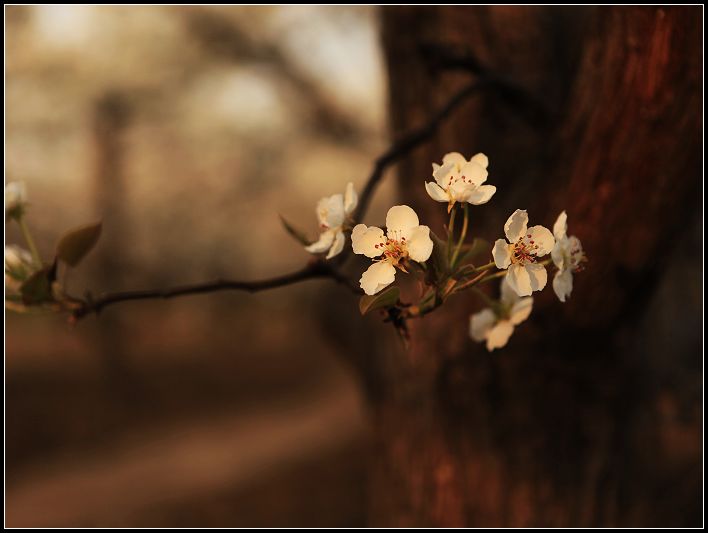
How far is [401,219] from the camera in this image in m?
0.75

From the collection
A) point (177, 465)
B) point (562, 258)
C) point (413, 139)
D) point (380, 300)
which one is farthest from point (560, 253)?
point (177, 465)

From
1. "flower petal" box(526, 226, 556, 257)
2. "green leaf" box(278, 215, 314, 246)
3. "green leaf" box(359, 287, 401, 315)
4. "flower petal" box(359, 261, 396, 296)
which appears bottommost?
"green leaf" box(359, 287, 401, 315)

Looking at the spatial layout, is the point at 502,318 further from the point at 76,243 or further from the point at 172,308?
the point at 172,308

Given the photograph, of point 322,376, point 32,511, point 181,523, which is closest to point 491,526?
point 181,523

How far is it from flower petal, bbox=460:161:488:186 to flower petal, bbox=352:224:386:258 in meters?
0.11

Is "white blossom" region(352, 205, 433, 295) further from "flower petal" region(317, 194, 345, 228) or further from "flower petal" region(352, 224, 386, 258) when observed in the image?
"flower petal" region(317, 194, 345, 228)

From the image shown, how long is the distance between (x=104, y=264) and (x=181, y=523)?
3.06 meters

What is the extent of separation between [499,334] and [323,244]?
29 centimetres

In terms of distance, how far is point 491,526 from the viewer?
166 cm

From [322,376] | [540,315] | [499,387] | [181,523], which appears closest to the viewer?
[540,315]

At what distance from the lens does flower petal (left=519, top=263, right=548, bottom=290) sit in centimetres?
78

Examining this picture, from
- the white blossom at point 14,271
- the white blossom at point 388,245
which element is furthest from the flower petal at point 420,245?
the white blossom at point 14,271

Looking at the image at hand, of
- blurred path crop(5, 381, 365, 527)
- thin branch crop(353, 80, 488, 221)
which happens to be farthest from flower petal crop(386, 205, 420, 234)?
blurred path crop(5, 381, 365, 527)

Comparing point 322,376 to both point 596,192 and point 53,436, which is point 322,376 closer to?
point 53,436
